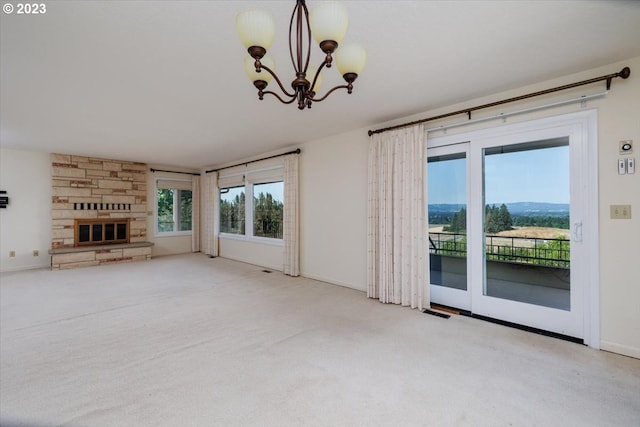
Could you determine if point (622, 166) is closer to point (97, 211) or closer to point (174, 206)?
point (174, 206)

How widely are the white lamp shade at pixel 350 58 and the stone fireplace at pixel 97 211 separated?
272 inches

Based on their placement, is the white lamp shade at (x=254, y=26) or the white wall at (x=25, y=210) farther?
the white wall at (x=25, y=210)

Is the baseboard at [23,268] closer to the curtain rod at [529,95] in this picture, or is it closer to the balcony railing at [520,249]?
the curtain rod at [529,95]

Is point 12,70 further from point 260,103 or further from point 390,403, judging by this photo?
point 390,403

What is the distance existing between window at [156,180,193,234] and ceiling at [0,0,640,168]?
3.64 m

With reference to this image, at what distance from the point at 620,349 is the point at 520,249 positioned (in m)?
1.08

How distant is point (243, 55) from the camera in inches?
87.8

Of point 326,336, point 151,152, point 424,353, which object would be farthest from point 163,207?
point 424,353

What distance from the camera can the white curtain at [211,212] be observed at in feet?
24.2

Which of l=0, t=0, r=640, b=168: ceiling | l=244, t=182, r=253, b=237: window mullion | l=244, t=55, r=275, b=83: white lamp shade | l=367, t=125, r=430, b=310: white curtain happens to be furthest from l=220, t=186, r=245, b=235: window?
l=244, t=55, r=275, b=83: white lamp shade

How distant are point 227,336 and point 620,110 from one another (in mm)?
4028

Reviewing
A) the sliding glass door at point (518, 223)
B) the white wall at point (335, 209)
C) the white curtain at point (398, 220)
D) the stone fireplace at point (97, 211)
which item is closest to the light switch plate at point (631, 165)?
the sliding glass door at point (518, 223)

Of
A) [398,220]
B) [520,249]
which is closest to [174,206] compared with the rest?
[398,220]

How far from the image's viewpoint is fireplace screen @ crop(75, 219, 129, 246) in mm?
6301
